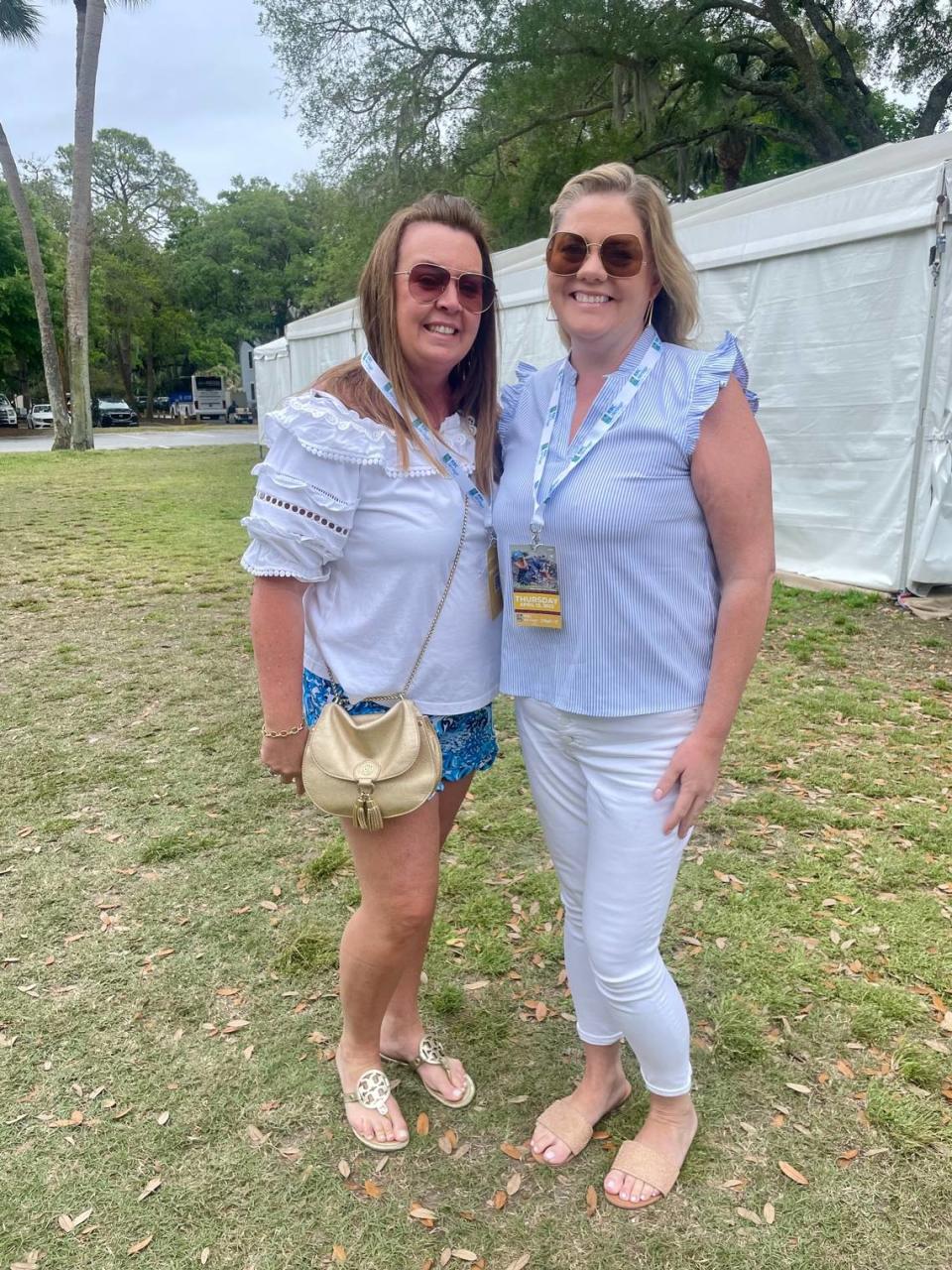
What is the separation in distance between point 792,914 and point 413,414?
2.17 m

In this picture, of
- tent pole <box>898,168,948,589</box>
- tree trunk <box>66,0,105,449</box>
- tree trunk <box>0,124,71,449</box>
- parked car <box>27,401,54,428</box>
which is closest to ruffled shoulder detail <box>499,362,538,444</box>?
tent pole <box>898,168,948,589</box>

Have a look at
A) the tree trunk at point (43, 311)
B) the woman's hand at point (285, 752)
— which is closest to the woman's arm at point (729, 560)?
the woman's hand at point (285, 752)

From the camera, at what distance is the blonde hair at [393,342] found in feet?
5.65

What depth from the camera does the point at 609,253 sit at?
1617 millimetres

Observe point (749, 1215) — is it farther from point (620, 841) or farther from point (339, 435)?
Answer: point (339, 435)

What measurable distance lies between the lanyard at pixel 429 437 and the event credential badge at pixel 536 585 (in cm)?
17

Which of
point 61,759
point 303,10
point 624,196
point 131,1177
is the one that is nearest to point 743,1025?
point 131,1177

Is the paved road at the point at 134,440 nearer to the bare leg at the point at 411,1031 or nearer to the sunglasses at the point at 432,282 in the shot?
the bare leg at the point at 411,1031

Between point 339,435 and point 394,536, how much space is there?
21cm

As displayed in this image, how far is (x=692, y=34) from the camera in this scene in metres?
13.8

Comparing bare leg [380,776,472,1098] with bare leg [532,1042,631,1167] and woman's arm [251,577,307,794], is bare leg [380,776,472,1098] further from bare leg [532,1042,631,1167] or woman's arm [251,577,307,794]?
woman's arm [251,577,307,794]

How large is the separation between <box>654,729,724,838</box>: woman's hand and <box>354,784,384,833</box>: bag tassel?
1.77ft

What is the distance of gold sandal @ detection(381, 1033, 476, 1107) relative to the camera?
2.20 metres

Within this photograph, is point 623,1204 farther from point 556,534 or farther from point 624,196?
point 624,196
